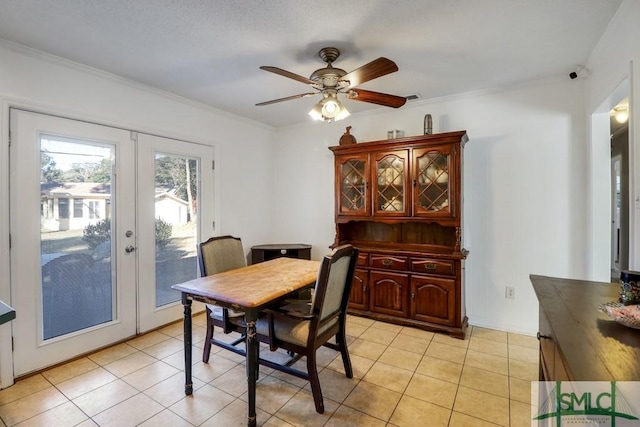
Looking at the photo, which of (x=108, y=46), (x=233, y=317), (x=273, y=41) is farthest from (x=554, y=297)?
(x=108, y=46)

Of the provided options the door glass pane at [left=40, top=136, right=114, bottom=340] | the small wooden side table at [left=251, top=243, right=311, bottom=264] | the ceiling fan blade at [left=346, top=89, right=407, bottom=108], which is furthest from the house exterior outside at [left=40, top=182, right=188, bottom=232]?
the ceiling fan blade at [left=346, top=89, right=407, bottom=108]

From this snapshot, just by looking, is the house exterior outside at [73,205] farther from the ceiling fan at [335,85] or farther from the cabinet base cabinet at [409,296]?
the cabinet base cabinet at [409,296]

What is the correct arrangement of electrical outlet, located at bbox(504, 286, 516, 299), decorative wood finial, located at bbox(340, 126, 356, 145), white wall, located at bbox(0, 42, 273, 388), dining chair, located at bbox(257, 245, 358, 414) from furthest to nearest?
1. decorative wood finial, located at bbox(340, 126, 356, 145)
2. electrical outlet, located at bbox(504, 286, 516, 299)
3. white wall, located at bbox(0, 42, 273, 388)
4. dining chair, located at bbox(257, 245, 358, 414)

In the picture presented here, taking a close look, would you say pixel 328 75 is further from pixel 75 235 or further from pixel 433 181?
pixel 75 235

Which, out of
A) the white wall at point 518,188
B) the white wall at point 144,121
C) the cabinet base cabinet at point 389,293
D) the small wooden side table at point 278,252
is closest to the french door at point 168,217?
the white wall at point 144,121

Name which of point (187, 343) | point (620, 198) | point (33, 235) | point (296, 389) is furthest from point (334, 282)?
point (620, 198)

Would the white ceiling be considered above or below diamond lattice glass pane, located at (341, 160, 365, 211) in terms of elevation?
above

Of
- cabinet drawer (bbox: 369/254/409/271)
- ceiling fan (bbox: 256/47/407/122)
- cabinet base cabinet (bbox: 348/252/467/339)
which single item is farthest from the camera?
cabinet drawer (bbox: 369/254/409/271)

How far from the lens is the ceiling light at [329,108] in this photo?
6.97ft

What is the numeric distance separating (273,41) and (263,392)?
8.23ft

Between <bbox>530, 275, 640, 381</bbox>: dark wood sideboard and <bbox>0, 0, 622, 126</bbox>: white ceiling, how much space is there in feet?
5.44

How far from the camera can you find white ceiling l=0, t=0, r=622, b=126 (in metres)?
1.79

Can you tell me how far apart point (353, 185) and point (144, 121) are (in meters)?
2.31

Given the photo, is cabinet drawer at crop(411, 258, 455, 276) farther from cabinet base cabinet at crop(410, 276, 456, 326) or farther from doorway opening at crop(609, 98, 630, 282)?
doorway opening at crop(609, 98, 630, 282)
